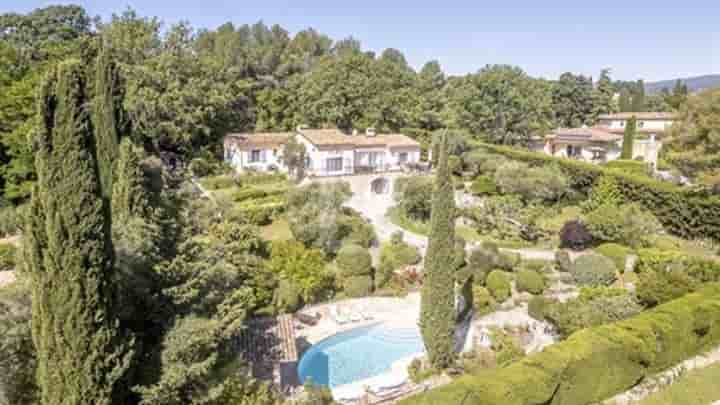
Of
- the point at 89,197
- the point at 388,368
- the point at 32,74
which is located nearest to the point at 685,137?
the point at 388,368

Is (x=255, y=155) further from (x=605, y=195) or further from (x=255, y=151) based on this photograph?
(x=605, y=195)

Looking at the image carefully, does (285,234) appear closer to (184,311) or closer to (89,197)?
(184,311)

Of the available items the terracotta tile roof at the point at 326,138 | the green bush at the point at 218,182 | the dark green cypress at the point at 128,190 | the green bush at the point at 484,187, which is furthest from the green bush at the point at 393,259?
the terracotta tile roof at the point at 326,138

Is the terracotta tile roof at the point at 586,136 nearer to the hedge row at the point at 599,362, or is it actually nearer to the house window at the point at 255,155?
the house window at the point at 255,155

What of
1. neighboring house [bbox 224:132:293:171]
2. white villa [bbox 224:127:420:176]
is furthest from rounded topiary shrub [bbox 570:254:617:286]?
neighboring house [bbox 224:132:293:171]

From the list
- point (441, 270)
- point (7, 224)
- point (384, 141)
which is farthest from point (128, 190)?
point (384, 141)
